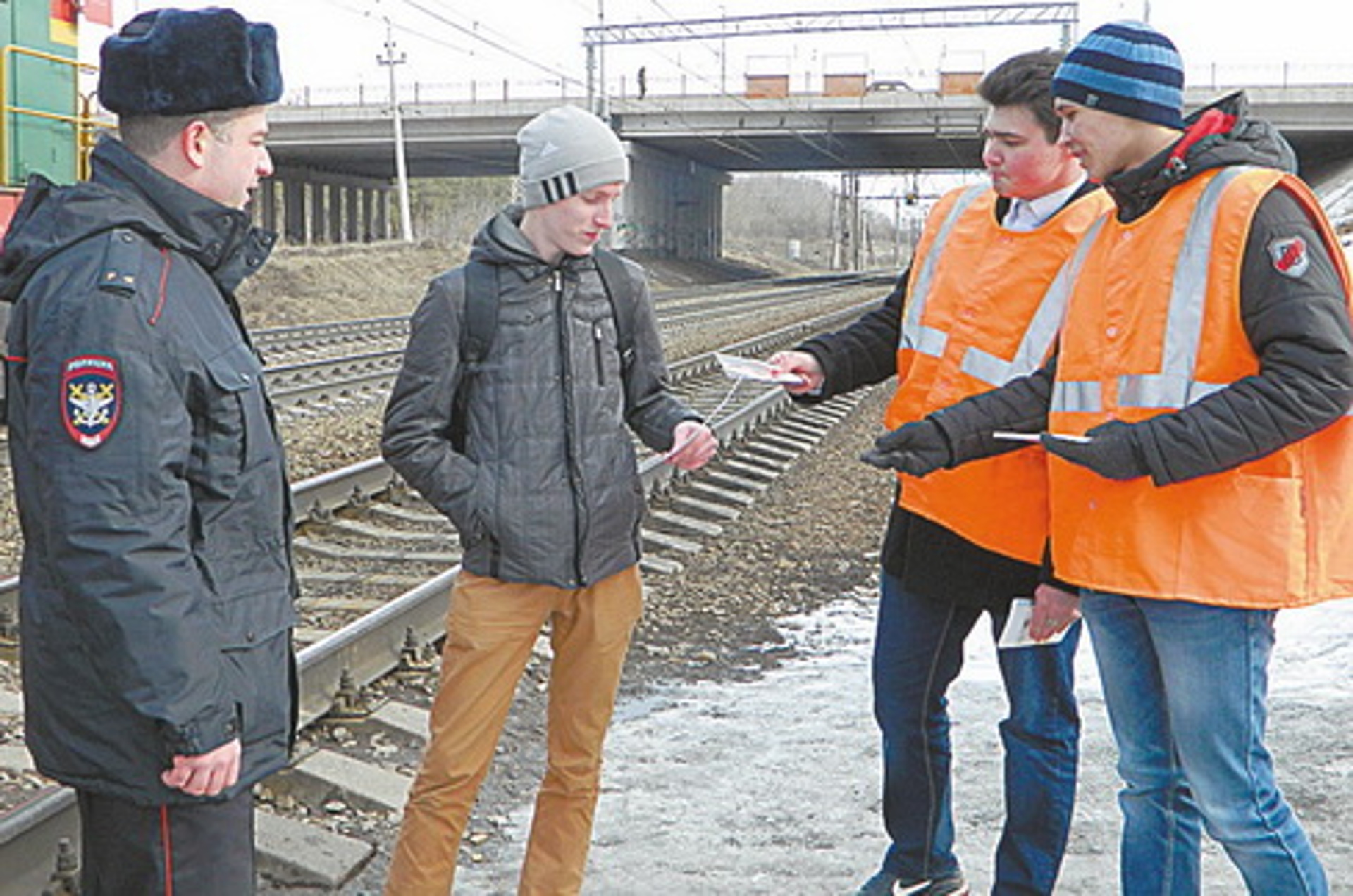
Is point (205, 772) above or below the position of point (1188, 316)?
below

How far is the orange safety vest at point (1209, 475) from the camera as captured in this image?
278 cm

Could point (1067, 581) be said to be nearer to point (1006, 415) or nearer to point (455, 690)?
point (1006, 415)

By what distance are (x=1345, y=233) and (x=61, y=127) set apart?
23.3 metres

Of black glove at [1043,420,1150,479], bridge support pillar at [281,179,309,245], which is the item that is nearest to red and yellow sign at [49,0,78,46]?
black glove at [1043,420,1150,479]

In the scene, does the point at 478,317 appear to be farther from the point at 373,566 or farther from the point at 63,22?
the point at 63,22

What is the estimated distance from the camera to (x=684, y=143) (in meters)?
54.9

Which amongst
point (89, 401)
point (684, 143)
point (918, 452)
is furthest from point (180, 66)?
point (684, 143)

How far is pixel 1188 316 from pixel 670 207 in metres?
58.0

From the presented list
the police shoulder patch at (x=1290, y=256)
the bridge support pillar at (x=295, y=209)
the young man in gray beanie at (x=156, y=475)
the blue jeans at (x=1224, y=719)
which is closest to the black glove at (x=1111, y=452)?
the blue jeans at (x=1224, y=719)

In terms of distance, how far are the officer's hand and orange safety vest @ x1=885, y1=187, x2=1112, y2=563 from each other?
74.6 inches

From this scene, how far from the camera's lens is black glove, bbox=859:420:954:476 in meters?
3.38

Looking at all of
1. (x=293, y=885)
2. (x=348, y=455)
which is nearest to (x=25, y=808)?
(x=293, y=885)

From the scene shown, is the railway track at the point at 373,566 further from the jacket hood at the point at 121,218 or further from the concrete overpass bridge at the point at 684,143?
the concrete overpass bridge at the point at 684,143

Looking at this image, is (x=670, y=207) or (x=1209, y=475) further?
(x=670, y=207)
